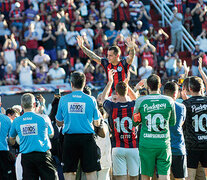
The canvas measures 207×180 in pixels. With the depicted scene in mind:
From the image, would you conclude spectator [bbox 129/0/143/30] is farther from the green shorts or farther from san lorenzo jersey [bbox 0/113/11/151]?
the green shorts

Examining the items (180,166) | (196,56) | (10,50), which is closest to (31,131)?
(180,166)

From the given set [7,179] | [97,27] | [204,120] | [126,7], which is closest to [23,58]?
[97,27]

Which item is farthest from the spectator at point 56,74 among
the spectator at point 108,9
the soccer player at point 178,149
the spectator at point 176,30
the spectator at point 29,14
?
the soccer player at point 178,149

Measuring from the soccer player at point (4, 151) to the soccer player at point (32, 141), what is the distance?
2.36 feet

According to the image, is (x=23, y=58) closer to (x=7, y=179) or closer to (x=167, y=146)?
(x=7, y=179)

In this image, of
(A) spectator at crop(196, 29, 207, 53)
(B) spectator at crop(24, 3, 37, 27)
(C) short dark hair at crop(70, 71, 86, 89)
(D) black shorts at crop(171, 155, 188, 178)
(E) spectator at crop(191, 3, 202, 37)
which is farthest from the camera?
(E) spectator at crop(191, 3, 202, 37)

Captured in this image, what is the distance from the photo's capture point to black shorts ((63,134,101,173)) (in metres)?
7.77

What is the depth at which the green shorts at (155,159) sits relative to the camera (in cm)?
775

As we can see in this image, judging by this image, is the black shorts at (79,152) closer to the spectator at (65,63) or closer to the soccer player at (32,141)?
the soccer player at (32,141)

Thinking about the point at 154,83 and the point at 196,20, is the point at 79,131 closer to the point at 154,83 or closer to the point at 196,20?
the point at 154,83

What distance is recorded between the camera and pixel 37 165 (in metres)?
7.74

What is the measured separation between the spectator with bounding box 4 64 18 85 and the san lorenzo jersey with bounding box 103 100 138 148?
8.58m

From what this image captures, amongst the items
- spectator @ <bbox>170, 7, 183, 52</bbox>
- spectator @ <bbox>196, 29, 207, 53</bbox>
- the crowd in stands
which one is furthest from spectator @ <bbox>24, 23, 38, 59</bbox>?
spectator @ <bbox>196, 29, 207, 53</bbox>

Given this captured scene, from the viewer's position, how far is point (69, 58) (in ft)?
61.9
